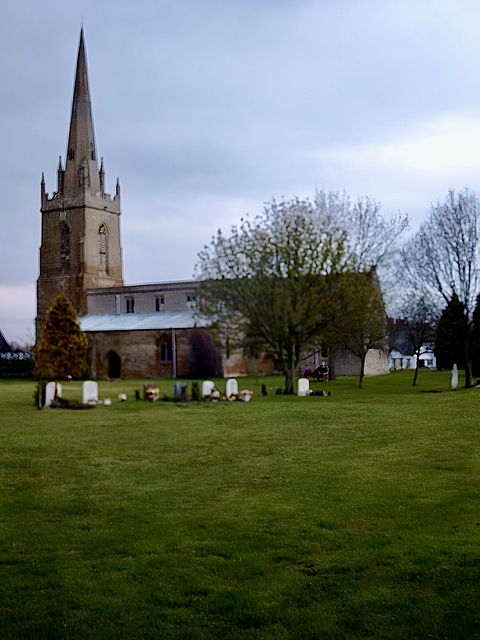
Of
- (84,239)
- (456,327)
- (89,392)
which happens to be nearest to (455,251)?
(456,327)

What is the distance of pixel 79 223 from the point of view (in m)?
60.0

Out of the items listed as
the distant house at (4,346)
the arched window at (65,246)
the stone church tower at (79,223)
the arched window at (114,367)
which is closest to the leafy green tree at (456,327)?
the arched window at (114,367)

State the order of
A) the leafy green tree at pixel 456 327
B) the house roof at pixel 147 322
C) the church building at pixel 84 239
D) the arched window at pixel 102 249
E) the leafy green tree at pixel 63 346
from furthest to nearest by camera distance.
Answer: the arched window at pixel 102 249 < the church building at pixel 84 239 < the leafy green tree at pixel 456 327 < the house roof at pixel 147 322 < the leafy green tree at pixel 63 346

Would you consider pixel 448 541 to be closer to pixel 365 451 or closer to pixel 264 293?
pixel 365 451

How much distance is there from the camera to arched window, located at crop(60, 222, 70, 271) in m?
59.9

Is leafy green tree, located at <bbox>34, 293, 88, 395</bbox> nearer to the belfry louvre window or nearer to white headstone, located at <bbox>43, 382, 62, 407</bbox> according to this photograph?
white headstone, located at <bbox>43, 382, 62, 407</bbox>

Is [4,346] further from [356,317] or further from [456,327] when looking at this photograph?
[456,327]

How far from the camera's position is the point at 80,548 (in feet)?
24.3

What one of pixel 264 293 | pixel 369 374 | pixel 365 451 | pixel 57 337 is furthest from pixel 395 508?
pixel 369 374

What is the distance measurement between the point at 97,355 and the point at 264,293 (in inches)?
245

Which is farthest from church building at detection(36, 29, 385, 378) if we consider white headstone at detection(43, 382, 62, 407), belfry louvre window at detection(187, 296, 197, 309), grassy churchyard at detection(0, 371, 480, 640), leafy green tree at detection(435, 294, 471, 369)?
grassy churchyard at detection(0, 371, 480, 640)

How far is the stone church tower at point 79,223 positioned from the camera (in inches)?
2322

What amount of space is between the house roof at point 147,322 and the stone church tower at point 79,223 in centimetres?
3197

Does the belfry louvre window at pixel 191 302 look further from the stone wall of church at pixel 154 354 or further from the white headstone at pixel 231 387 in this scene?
the white headstone at pixel 231 387
